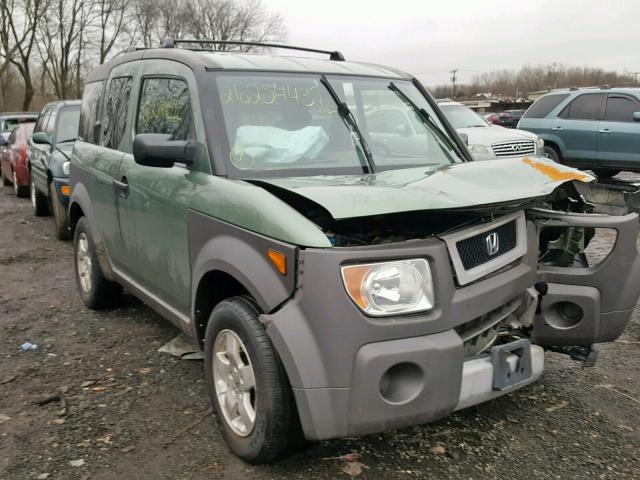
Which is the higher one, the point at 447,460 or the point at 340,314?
the point at 340,314

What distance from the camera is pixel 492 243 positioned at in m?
2.72

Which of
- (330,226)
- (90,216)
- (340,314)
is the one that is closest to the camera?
(340,314)

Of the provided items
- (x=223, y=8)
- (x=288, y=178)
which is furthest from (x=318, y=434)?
(x=223, y=8)

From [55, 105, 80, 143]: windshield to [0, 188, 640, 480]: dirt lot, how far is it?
460cm

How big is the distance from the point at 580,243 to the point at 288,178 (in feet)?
5.56

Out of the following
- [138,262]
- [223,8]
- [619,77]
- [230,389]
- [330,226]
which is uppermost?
[223,8]

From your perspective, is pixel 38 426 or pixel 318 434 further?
pixel 38 426

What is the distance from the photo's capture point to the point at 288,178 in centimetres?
306

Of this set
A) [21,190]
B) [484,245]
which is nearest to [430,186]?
[484,245]

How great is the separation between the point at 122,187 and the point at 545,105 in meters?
11.3

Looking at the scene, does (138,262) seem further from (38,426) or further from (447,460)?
(447,460)

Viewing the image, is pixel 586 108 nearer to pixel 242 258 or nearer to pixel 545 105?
pixel 545 105

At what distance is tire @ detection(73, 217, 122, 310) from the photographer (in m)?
4.80

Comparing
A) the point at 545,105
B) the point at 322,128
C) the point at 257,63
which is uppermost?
the point at 545,105
